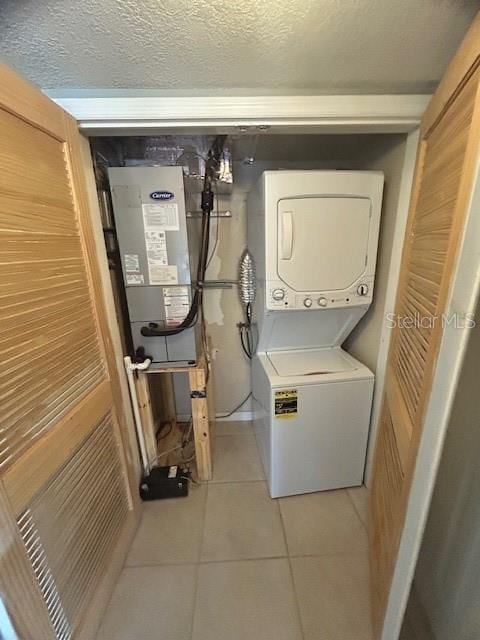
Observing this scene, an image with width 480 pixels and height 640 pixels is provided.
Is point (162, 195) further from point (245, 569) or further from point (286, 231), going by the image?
point (245, 569)

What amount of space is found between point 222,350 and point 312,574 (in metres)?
1.40

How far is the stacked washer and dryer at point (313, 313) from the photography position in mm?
1339

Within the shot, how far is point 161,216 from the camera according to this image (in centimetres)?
135

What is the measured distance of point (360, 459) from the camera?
5.47 ft

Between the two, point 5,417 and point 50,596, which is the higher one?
point 5,417

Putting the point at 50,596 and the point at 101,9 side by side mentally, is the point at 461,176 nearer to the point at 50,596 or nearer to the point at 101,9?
the point at 101,9

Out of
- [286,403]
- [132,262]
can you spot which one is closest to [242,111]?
[132,262]

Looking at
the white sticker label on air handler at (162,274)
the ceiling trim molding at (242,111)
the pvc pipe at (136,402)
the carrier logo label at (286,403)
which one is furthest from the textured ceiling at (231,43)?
the carrier logo label at (286,403)

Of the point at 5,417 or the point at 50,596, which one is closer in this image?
the point at 5,417

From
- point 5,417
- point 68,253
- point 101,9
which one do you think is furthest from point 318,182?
point 5,417

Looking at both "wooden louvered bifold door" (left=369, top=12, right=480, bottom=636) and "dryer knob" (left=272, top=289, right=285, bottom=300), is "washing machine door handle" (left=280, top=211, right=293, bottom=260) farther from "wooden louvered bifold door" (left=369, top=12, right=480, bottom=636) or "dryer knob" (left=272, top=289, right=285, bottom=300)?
"wooden louvered bifold door" (left=369, top=12, right=480, bottom=636)

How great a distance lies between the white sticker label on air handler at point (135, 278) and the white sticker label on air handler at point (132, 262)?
2 centimetres

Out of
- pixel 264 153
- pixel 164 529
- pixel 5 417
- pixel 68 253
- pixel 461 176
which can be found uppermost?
pixel 264 153

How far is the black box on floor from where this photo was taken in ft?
5.41
